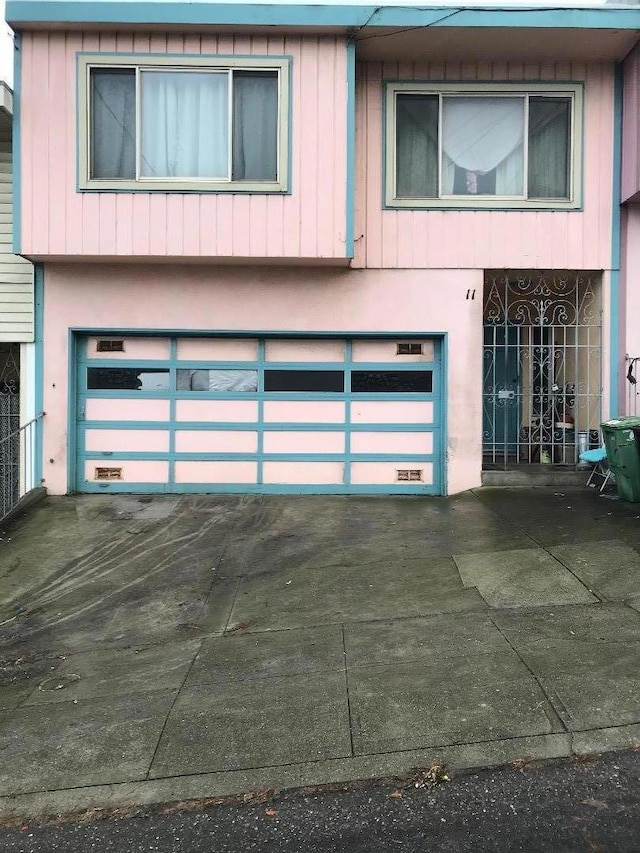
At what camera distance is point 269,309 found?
9078 millimetres

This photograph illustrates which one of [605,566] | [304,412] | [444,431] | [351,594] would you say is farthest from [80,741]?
[444,431]

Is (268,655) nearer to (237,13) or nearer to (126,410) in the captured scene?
(126,410)

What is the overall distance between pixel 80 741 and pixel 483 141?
855 centimetres

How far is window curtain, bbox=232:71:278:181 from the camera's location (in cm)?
851

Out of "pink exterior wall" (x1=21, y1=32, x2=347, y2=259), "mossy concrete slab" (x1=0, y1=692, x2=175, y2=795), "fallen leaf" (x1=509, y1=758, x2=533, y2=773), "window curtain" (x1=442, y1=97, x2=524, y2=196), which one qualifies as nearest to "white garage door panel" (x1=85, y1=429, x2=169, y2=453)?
"pink exterior wall" (x1=21, y1=32, x2=347, y2=259)

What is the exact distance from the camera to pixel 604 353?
30.6ft

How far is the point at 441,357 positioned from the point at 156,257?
392 centimetres

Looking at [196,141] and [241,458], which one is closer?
[196,141]

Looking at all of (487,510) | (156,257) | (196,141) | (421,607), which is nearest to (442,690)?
(421,607)

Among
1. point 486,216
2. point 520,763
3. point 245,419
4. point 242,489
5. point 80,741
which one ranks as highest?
point 486,216

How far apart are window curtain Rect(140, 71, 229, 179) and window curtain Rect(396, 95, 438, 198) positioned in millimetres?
2353

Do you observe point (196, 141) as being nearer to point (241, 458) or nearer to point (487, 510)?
point (241, 458)

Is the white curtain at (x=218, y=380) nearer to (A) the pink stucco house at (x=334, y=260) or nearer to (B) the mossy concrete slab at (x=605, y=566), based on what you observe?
(A) the pink stucco house at (x=334, y=260)

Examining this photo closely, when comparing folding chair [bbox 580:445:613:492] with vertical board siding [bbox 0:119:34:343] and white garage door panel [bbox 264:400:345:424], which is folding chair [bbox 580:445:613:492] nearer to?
white garage door panel [bbox 264:400:345:424]
